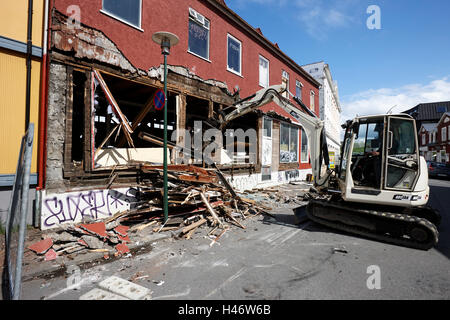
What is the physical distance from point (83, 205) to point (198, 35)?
8170 millimetres

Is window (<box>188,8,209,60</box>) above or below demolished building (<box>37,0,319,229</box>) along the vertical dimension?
above

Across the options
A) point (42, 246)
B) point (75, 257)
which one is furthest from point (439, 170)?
point (42, 246)

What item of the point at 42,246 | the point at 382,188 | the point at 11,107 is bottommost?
the point at 42,246

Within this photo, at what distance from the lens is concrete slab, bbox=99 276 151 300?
10.3 ft

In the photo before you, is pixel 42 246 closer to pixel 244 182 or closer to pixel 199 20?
pixel 244 182

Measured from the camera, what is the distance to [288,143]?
16766 mm

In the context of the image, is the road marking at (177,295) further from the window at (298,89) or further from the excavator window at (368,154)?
the window at (298,89)

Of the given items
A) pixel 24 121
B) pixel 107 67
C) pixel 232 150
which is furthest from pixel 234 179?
pixel 24 121

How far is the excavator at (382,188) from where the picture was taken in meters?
5.12

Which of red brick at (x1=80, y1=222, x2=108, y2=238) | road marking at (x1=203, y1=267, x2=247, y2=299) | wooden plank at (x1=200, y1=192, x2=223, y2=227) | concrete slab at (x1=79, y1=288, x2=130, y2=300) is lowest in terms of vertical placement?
road marking at (x1=203, y1=267, x2=247, y2=299)

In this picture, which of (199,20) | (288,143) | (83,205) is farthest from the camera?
(288,143)

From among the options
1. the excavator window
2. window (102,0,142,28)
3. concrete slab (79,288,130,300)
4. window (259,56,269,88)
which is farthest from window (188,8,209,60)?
concrete slab (79,288,130,300)

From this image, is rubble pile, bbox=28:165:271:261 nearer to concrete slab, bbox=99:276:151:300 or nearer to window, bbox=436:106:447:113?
concrete slab, bbox=99:276:151:300

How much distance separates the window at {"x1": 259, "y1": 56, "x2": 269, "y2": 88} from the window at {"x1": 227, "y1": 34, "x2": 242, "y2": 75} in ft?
7.40
